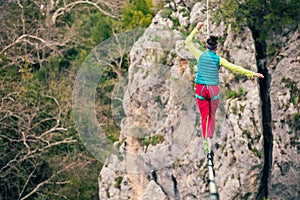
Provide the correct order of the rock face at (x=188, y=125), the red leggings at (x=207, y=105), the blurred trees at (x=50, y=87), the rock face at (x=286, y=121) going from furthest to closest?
the blurred trees at (x=50, y=87), the rock face at (x=188, y=125), the rock face at (x=286, y=121), the red leggings at (x=207, y=105)

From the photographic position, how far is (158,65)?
853 inches

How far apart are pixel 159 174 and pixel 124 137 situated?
2.11 m

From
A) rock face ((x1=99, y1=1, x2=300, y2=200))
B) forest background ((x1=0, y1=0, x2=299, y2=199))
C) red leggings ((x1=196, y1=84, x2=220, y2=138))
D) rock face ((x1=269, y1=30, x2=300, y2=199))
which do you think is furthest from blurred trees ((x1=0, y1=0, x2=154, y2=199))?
red leggings ((x1=196, y1=84, x2=220, y2=138))

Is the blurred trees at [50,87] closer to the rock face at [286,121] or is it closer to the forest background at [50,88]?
the forest background at [50,88]

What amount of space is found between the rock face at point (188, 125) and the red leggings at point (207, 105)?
6431 mm

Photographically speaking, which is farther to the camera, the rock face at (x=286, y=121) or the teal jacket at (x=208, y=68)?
the rock face at (x=286, y=121)

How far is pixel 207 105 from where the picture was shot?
12297 mm

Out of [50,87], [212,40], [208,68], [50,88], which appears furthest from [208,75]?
[50,87]

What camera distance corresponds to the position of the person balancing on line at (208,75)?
11488 mm

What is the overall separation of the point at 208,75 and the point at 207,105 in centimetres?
64

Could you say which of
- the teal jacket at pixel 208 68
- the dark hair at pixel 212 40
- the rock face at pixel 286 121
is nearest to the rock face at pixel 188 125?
the rock face at pixel 286 121

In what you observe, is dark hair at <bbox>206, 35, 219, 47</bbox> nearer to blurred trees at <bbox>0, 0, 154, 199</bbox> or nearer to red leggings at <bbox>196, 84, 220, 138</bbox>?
red leggings at <bbox>196, 84, 220, 138</bbox>

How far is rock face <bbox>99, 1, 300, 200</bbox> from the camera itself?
18.8m

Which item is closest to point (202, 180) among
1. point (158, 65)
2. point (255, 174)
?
point (255, 174)
